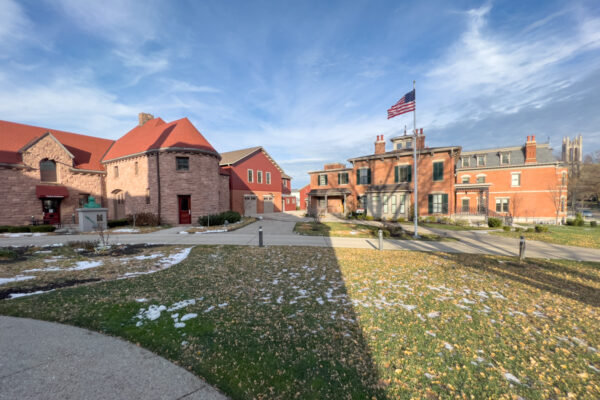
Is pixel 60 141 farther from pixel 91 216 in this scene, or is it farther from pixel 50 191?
pixel 91 216

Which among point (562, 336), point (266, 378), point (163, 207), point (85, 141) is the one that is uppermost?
point (85, 141)

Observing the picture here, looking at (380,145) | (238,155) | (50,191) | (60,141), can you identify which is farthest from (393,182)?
(60,141)

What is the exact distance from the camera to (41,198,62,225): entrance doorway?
66.0 ft

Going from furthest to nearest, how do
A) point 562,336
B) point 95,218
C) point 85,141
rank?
point 85,141, point 95,218, point 562,336

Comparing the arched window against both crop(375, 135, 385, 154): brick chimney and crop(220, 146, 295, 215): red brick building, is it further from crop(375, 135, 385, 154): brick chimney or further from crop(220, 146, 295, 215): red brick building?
crop(375, 135, 385, 154): brick chimney

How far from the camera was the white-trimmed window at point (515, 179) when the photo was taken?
29158mm

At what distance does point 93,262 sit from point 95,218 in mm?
11554

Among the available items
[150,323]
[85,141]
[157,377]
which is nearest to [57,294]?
[150,323]

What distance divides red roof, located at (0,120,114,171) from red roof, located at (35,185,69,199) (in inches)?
98.3

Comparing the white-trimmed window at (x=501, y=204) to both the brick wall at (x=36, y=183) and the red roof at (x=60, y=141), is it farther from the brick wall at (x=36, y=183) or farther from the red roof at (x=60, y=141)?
the red roof at (x=60, y=141)

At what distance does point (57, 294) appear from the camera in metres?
5.50

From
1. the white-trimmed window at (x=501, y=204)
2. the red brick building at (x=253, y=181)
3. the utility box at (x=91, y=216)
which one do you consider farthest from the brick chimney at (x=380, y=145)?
the utility box at (x=91, y=216)

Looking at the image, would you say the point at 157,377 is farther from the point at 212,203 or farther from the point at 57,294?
the point at 212,203

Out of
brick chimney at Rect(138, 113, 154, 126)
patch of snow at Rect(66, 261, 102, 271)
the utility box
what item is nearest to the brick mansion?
the utility box
